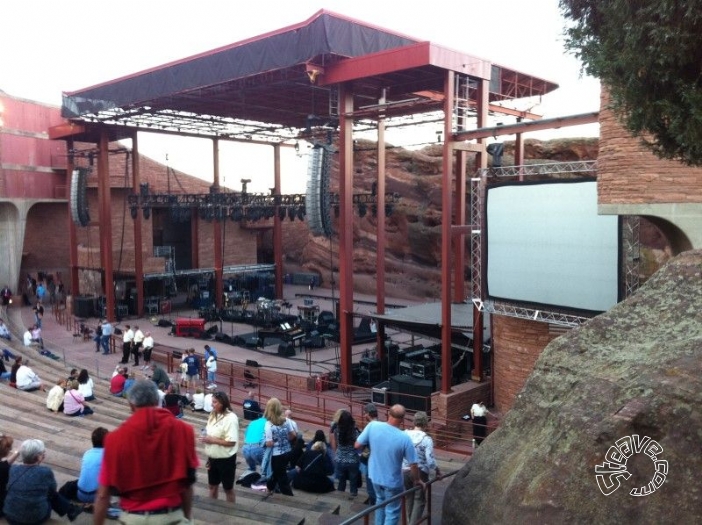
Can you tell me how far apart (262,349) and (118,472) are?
1824cm

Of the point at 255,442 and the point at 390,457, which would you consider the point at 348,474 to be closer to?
the point at 255,442

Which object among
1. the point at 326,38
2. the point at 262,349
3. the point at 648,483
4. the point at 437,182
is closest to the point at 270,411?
the point at 648,483

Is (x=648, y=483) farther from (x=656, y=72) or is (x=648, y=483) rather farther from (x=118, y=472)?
(x=656, y=72)

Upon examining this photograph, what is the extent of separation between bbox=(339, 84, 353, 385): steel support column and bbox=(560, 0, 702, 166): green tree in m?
10.6

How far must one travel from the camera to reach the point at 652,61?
6.01 meters

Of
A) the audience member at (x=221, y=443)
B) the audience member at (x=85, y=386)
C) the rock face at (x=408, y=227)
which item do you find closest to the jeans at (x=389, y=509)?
the audience member at (x=221, y=443)

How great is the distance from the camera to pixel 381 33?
691 inches

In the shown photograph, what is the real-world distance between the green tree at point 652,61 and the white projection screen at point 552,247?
6494 mm

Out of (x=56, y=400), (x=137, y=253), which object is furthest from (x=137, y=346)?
(x=137, y=253)

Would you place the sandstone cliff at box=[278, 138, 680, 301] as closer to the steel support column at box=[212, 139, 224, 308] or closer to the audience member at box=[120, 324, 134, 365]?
the steel support column at box=[212, 139, 224, 308]

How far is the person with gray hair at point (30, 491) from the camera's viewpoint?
538 centimetres

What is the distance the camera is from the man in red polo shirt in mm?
3512

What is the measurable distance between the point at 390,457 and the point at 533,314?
31.4 ft

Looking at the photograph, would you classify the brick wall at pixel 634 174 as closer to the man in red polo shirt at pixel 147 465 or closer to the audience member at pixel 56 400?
the man in red polo shirt at pixel 147 465
